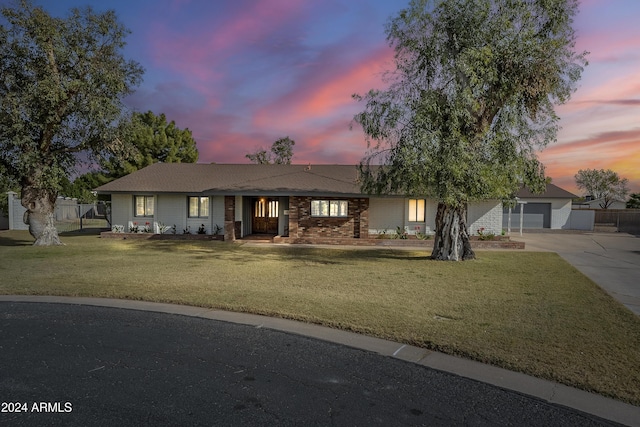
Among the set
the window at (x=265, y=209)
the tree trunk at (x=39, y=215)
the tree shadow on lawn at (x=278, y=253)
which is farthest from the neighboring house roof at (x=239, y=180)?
the tree trunk at (x=39, y=215)

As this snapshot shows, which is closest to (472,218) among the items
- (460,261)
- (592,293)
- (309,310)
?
(460,261)

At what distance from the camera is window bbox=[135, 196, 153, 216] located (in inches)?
881

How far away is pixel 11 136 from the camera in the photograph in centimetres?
1609

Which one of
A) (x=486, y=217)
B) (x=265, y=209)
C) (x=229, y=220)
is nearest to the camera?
(x=229, y=220)

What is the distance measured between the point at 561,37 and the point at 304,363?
44.8 feet

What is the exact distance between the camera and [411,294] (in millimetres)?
8852

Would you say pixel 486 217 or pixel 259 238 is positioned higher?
pixel 486 217

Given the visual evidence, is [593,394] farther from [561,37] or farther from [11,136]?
[11,136]

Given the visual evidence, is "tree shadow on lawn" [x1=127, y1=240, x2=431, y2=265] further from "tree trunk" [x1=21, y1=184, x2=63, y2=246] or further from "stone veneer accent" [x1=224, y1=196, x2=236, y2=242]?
"tree trunk" [x1=21, y1=184, x2=63, y2=246]

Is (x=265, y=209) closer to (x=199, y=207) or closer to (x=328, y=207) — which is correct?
(x=199, y=207)

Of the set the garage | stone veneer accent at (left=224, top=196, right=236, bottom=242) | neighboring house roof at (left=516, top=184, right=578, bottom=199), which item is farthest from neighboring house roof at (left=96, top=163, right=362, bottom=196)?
neighboring house roof at (left=516, top=184, right=578, bottom=199)

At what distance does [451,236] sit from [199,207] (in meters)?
13.5

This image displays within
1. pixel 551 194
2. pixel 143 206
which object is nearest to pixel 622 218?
pixel 551 194

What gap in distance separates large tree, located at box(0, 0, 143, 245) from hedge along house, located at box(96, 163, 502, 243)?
4293 mm
